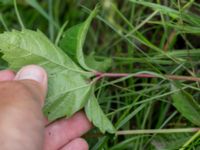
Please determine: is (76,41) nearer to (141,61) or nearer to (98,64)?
(98,64)

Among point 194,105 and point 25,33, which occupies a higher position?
point 25,33

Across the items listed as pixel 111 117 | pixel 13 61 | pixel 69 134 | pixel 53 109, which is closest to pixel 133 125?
pixel 111 117

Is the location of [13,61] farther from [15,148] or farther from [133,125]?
[133,125]

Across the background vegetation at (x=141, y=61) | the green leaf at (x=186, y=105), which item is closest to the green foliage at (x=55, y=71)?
the background vegetation at (x=141, y=61)

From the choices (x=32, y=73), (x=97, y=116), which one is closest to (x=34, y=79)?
(x=32, y=73)

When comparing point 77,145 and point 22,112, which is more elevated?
point 22,112
